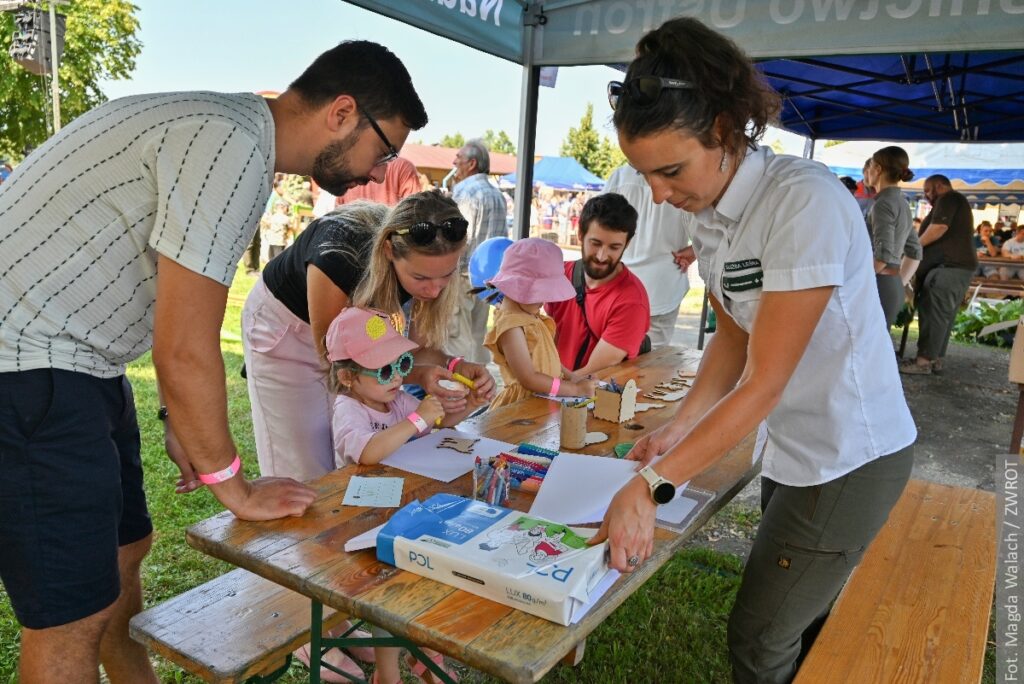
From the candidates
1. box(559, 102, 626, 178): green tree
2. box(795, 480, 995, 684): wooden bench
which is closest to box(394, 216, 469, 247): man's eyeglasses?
box(795, 480, 995, 684): wooden bench

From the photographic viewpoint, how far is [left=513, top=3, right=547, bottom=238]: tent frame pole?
4152mm

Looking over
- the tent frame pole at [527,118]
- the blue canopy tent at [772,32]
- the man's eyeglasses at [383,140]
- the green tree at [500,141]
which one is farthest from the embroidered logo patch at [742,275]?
the green tree at [500,141]

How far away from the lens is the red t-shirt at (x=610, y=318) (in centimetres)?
305

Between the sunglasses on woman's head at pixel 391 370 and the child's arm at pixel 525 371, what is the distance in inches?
26.7

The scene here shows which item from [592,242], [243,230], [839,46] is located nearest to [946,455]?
[839,46]

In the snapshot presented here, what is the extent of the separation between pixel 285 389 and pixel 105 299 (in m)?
0.92

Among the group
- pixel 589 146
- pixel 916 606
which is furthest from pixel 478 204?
pixel 589 146

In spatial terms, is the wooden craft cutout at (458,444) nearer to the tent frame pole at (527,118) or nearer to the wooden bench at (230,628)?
the wooden bench at (230,628)

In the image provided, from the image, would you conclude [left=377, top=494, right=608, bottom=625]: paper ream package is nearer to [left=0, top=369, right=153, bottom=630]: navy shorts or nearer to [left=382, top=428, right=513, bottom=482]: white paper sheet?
[left=382, top=428, right=513, bottom=482]: white paper sheet

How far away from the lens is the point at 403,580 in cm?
127

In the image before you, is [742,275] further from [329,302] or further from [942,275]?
[942,275]

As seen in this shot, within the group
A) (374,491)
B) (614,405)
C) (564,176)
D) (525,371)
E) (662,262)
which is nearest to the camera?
(374,491)

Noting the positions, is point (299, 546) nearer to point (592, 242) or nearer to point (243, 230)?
point (243, 230)

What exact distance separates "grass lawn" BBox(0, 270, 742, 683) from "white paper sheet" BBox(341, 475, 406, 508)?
1090 millimetres
